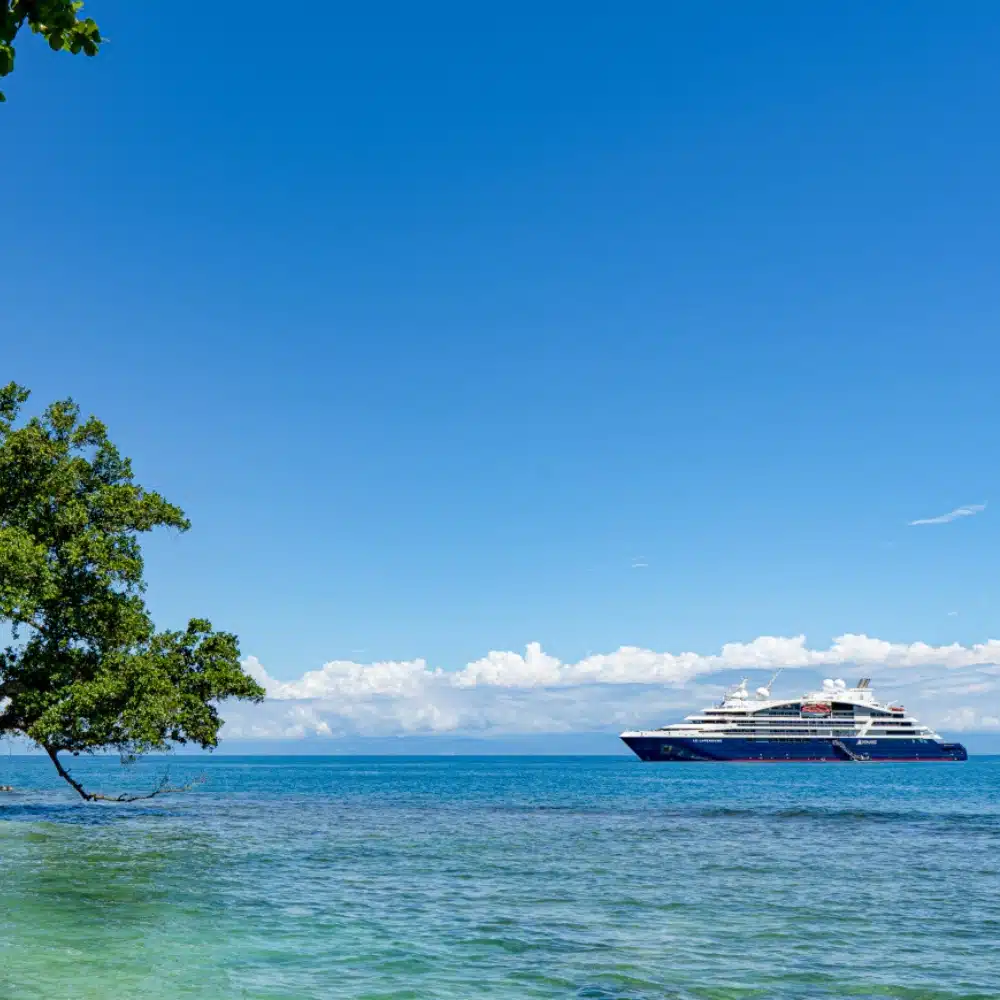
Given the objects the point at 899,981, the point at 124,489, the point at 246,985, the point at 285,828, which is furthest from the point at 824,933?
the point at 124,489

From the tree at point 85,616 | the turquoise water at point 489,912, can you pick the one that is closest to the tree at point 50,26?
the turquoise water at point 489,912

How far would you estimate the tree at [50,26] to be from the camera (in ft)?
16.3

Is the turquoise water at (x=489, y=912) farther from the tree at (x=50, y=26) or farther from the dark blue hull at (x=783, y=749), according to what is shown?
the dark blue hull at (x=783, y=749)

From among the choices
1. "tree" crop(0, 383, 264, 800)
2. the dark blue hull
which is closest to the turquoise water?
"tree" crop(0, 383, 264, 800)

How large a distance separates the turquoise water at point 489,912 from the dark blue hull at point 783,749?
110477 mm

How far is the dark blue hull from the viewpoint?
151m

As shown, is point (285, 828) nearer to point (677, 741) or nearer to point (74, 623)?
point (74, 623)

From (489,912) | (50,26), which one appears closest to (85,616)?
(489,912)

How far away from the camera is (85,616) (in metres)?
39.7

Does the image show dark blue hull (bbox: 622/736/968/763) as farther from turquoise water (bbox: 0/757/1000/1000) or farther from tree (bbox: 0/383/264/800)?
tree (bbox: 0/383/264/800)

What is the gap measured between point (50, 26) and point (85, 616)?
38.3 metres

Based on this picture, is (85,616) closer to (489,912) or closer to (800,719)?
(489,912)

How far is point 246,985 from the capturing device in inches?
575

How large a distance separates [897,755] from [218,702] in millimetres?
144258
